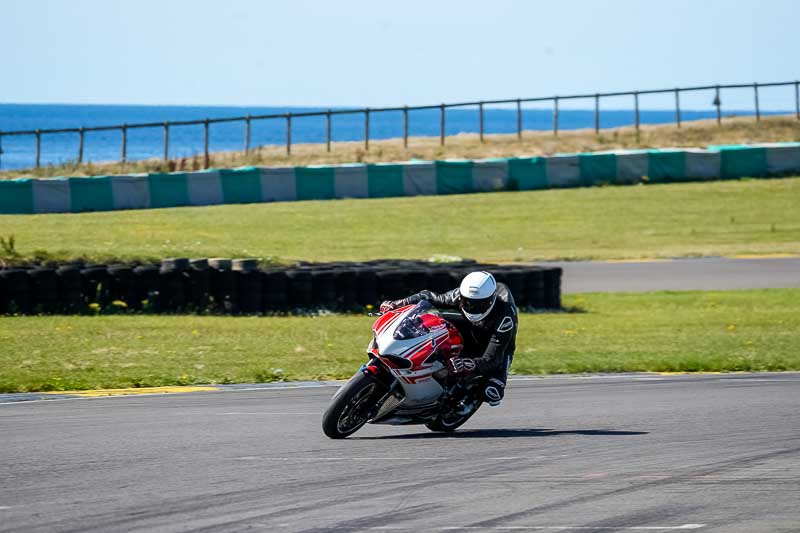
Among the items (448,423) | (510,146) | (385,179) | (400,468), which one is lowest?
(400,468)

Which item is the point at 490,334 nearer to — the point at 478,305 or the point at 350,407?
the point at 478,305

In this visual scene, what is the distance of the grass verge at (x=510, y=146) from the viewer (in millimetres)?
42969

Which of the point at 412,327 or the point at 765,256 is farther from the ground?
the point at 765,256

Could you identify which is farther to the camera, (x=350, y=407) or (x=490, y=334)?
(x=490, y=334)

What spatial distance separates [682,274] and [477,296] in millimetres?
16454

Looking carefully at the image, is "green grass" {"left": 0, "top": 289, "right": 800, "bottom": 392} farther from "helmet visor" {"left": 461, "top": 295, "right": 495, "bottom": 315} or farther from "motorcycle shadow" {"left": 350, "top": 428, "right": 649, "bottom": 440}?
"helmet visor" {"left": 461, "top": 295, "right": 495, "bottom": 315}

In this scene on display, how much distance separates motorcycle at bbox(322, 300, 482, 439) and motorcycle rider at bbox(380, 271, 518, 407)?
114 mm

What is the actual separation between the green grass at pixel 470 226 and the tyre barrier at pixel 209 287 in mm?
4271

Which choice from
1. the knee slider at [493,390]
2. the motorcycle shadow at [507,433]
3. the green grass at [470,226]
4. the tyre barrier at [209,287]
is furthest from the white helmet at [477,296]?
the green grass at [470,226]

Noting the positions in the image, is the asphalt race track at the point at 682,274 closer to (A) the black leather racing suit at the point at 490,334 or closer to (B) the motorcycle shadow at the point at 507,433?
(B) the motorcycle shadow at the point at 507,433

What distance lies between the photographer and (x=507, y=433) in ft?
31.7

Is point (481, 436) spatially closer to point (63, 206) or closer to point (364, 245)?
point (364, 245)

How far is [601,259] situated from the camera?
27.9m

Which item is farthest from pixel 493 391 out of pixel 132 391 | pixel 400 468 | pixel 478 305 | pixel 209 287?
pixel 209 287
